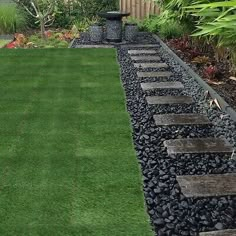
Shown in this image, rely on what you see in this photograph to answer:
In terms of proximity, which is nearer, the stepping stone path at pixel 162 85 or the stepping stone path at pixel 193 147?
the stepping stone path at pixel 193 147

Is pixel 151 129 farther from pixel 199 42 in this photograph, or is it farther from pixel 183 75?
pixel 199 42

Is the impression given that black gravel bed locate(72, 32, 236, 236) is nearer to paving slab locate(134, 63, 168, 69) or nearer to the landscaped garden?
the landscaped garden

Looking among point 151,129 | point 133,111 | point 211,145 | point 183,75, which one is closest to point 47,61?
point 183,75

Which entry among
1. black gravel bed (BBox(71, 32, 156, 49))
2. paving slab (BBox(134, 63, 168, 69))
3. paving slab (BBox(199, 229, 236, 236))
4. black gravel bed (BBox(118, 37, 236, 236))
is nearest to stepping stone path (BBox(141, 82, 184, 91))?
black gravel bed (BBox(118, 37, 236, 236))

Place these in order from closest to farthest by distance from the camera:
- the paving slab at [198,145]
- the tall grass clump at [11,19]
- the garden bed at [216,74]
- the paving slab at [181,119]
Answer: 1. the paving slab at [198,145]
2. the paving slab at [181,119]
3. the garden bed at [216,74]
4. the tall grass clump at [11,19]

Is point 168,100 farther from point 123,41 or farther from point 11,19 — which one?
point 11,19

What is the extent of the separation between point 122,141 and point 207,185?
948 millimetres

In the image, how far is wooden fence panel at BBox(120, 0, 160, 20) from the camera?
10203 mm

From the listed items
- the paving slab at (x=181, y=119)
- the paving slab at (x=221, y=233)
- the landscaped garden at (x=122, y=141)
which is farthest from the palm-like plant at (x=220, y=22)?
the paving slab at (x=221, y=233)

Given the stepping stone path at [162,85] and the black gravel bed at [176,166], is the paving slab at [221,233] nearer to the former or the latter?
the black gravel bed at [176,166]

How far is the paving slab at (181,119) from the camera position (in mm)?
3350

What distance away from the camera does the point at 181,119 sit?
344 cm

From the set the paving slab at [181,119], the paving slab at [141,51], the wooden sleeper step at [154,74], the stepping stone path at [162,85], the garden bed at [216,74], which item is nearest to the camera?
the paving slab at [181,119]

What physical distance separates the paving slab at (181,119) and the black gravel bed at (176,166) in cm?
6
